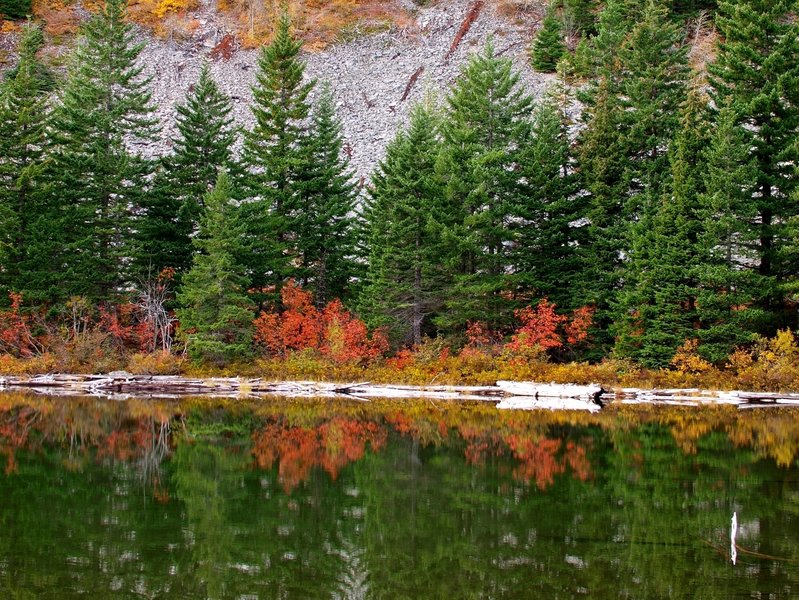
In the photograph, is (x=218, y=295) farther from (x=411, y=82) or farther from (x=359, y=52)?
(x=359, y=52)

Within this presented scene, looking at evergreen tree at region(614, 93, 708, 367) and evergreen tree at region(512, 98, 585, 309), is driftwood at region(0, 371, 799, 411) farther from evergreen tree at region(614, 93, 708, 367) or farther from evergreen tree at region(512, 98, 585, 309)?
evergreen tree at region(512, 98, 585, 309)

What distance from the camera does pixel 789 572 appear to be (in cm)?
983

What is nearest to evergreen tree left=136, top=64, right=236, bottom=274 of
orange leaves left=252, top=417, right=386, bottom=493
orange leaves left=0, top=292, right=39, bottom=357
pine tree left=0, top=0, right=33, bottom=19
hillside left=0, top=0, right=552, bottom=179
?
orange leaves left=0, top=292, right=39, bottom=357

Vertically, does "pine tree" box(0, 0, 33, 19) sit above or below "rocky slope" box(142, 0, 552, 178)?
above

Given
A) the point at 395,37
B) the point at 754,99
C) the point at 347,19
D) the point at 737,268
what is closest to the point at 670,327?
the point at 737,268

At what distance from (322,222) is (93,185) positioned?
528 inches

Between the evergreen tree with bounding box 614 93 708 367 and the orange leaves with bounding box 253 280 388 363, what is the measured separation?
1274 centimetres

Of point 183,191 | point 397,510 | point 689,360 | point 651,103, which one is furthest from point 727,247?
point 183,191

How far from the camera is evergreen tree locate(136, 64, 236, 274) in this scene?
46094 millimetres

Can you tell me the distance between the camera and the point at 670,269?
3591 centimetres

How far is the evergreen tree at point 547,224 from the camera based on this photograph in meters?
40.8

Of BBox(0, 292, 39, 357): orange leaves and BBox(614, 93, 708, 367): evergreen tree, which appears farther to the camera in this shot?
BBox(0, 292, 39, 357): orange leaves

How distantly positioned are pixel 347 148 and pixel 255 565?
59.5 metres

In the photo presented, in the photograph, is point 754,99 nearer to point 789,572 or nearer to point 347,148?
point 789,572
